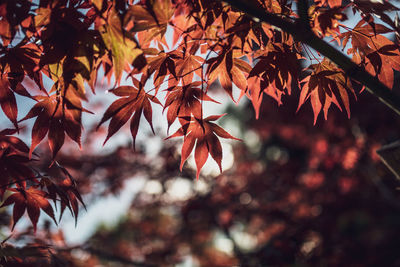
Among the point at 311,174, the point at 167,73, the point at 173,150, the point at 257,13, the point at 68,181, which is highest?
the point at 257,13

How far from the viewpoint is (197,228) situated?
5.55 meters

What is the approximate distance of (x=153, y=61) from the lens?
1.02 m

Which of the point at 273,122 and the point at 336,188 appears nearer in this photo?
the point at 336,188

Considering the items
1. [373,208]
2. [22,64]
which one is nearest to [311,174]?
[373,208]

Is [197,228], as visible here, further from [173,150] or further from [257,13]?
[257,13]

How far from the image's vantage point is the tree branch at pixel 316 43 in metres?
0.87

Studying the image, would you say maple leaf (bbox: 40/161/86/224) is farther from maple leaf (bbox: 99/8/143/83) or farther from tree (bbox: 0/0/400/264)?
maple leaf (bbox: 99/8/143/83)

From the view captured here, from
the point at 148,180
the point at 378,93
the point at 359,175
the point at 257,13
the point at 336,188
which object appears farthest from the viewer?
the point at 359,175

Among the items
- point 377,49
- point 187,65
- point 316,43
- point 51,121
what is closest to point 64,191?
point 51,121

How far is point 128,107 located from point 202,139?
0.33 meters

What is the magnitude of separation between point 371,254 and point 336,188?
162cm

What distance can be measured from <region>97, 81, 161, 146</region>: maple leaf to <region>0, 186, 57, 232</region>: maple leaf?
0.51 m

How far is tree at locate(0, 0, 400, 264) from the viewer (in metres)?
0.85

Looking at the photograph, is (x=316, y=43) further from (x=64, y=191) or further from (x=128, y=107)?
(x=64, y=191)
